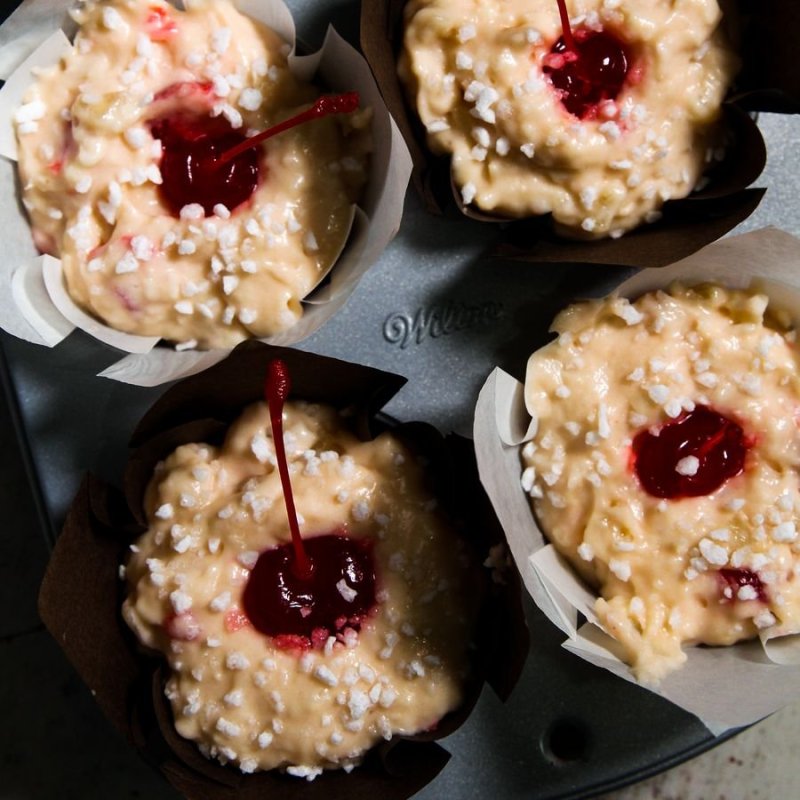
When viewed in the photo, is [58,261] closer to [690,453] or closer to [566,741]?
[690,453]

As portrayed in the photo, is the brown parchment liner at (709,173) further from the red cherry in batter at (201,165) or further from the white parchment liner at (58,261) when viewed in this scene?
the red cherry in batter at (201,165)

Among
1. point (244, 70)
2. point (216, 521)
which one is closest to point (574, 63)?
point (244, 70)

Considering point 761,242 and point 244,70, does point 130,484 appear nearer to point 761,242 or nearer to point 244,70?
point 244,70

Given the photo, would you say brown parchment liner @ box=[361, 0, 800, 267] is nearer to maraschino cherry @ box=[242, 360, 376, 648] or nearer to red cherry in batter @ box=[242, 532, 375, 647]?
maraschino cherry @ box=[242, 360, 376, 648]

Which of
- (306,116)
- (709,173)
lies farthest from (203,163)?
(709,173)

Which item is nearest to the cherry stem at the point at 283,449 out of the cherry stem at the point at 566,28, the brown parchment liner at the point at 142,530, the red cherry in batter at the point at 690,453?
the brown parchment liner at the point at 142,530
